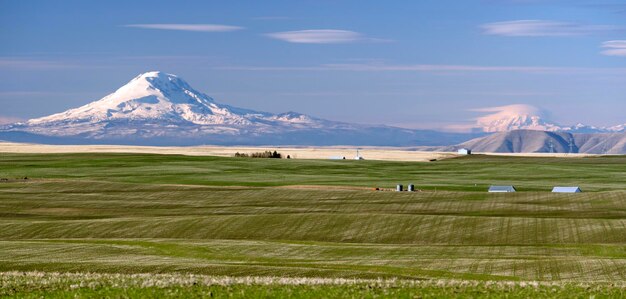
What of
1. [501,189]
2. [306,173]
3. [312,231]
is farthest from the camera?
[306,173]

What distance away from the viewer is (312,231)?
76.2 m

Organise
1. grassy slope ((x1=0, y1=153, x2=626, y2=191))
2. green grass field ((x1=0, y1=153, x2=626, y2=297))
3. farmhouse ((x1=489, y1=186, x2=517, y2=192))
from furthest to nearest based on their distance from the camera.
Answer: grassy slope ((x1=0, y1=153, x2=626, y2=191)) < farmhouse ((x1=489, y1=186, x2=517, y2=192)) < green grass field ((x1=0, y1=153, x2=626, y2=297))

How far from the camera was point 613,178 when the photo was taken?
158m

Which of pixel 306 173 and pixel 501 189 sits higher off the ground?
pixel 306 173

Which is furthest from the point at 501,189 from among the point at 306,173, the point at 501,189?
the point at 306,173

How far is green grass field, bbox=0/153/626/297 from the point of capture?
45375 mm

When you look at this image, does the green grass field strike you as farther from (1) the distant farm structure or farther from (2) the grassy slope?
(1) the distant farm structure

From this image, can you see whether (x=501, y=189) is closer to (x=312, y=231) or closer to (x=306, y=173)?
(x=306, y=173)

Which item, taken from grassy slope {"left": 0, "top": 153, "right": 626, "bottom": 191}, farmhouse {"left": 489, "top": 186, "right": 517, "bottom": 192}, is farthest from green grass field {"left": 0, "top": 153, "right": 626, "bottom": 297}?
farmhouse {"left": 489, "top": 186, "right": 517, "bottom": 192}

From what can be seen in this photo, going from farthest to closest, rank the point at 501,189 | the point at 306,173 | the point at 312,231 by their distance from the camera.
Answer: the point at 306,173 < the point at 501,189 < the point at 312,231

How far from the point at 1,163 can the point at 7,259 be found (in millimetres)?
135231

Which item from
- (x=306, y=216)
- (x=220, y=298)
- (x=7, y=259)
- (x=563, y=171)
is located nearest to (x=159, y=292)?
(x=220, y=298)

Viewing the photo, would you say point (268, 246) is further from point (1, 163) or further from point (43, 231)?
point (1, 163)

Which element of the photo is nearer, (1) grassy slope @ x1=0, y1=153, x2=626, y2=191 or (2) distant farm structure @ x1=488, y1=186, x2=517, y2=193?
(2) distant farm structure @ x1=488, y1=186, x2=517, y2=193
